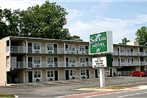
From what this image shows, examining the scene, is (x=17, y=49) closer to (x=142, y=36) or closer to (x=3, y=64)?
(x=3, y=64)

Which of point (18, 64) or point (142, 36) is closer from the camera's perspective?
point (18, 64)

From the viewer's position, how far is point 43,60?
201 feet

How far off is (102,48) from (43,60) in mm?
20726

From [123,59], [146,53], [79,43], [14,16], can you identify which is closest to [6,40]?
[79,43]

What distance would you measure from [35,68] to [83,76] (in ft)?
40.8

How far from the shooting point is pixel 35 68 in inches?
2317

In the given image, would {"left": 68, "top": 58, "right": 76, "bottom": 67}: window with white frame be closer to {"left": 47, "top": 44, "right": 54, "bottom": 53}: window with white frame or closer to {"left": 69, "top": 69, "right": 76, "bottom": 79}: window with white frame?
{"left": 69, "top": 69, "right": 76, "bottom": 79}: window with white frame

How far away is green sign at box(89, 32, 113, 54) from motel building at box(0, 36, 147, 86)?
54.6ft

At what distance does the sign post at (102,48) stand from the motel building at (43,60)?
16.8m

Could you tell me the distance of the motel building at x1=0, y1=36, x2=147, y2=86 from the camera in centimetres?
5703

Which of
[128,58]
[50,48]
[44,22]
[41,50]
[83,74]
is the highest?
[44,22]

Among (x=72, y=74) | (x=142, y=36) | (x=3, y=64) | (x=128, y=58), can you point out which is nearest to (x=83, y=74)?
(x=72, y=74)

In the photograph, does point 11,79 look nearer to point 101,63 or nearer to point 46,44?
point 46,44

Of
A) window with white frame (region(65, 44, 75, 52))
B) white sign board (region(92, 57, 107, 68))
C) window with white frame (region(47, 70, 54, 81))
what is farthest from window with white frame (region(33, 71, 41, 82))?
white sign board (region(92, 57, 107, 68))
